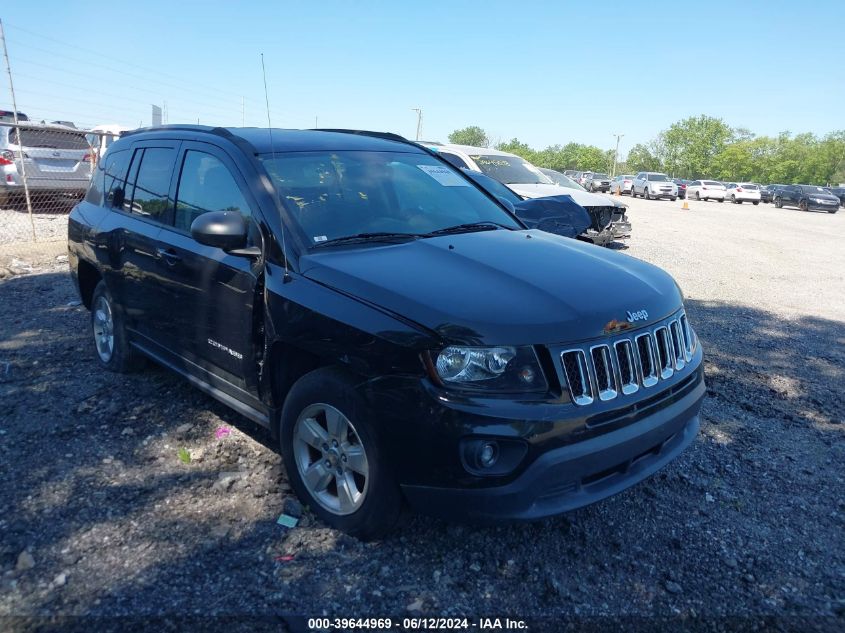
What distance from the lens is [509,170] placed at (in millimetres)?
12727

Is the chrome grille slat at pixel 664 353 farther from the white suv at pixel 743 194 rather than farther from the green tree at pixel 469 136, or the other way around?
the green tree at pixel 469 136

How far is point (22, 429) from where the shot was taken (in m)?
4.18

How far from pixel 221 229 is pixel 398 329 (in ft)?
3.61

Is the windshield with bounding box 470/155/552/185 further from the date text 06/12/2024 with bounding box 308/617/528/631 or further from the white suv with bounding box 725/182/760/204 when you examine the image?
the white suv with bounding box 725/182/760/204

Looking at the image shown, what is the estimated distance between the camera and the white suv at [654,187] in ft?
141

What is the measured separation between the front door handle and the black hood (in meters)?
1.11

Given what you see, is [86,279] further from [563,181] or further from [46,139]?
[563,181]

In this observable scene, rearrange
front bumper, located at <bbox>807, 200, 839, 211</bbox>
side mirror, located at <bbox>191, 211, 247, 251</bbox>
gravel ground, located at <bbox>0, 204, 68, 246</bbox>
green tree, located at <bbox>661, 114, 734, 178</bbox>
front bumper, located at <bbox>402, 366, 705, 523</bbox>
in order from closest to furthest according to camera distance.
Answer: front bumper, located at <bbox>402, 366, 705, 523</bbox> < side mirror, located at <bbox>191, 211, 247, 251</bbox> < gravel ground, located at <bbox>0, 204, 68, 246</bbox> < front bumper, located at <bbox>807, 200, 839, 211</bbox> < green tree, located at <bbox>661, 114, 734, 178</bbox>

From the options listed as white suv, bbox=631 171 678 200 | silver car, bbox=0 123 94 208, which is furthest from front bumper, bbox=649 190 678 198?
silver car, bbox=0 123 94 208

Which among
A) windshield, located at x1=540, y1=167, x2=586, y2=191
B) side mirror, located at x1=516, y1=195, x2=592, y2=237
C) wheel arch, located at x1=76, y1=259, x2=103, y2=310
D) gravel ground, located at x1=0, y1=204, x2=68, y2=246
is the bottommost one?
gravel ground, located at x1=0, y1=204, x2=68, y2=246

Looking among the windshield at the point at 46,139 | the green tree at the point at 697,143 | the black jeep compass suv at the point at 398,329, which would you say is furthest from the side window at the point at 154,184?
the green tree at the point at 697,143

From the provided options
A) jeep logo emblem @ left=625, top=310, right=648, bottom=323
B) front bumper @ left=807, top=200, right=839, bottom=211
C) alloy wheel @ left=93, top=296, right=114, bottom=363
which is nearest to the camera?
jeep logo emblem @ left=625, top=310, right=648, bottom=323

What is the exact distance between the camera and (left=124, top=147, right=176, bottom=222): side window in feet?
13.8

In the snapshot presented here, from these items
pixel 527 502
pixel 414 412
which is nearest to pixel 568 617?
pixel 527 502
